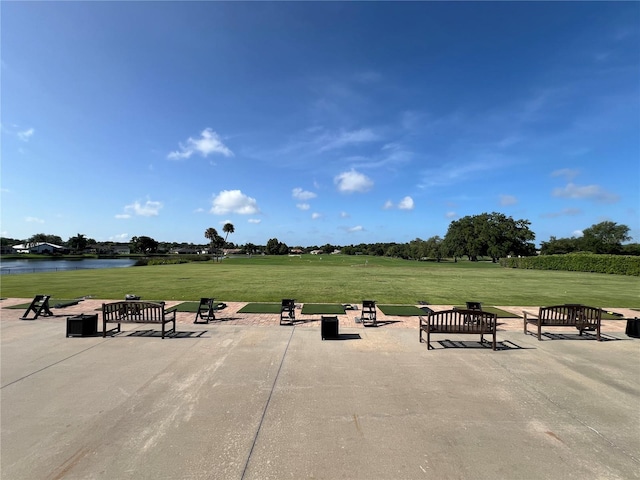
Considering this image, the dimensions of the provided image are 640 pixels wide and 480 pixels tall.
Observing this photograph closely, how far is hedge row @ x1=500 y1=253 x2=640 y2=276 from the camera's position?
38.2 m

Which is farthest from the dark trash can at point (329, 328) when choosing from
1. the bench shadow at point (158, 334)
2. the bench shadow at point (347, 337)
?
the bench shadow at point (158, 334)

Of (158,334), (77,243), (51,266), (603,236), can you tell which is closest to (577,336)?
(158,334)

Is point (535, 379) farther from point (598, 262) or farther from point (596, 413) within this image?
point (598, 262)

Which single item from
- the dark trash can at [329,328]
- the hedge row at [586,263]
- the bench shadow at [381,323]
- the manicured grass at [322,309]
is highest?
the hedge row at [586,263]

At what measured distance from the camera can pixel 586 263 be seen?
4462 centimetres

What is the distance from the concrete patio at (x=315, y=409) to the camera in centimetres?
372

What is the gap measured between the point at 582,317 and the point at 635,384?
3.74m

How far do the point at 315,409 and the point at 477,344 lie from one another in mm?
6029

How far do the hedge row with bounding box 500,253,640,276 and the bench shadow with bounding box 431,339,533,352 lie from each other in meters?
43.9

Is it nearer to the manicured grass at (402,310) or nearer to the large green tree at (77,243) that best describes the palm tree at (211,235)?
the large green tree at (77,243)

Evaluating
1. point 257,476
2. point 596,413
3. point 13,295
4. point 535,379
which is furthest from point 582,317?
point 13,295

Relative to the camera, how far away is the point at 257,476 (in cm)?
351

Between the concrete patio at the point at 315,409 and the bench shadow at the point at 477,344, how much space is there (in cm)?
7

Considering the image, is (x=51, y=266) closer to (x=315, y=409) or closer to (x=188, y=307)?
(x=188, y=307)
